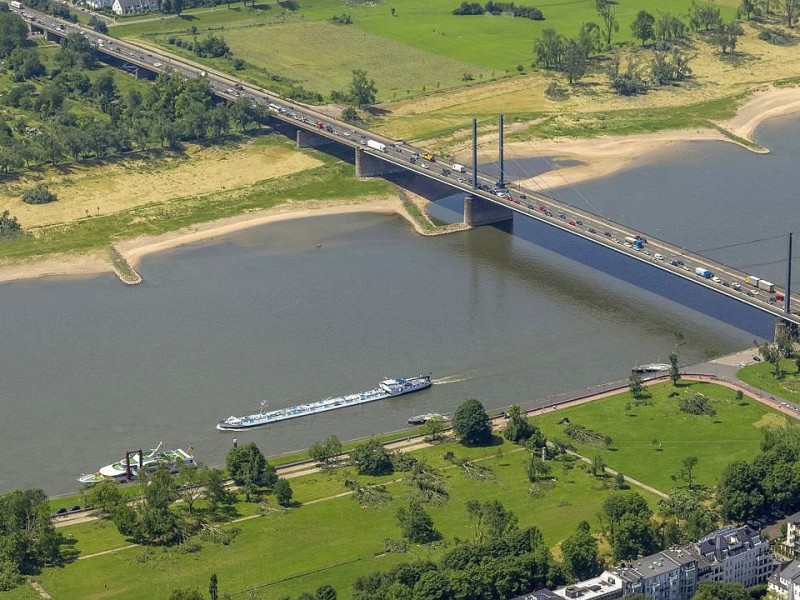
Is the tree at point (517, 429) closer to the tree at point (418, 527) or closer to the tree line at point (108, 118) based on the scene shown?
the tree at point (418, 527)

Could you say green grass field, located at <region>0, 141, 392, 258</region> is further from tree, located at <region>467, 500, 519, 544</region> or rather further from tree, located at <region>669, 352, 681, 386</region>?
tree, located at <region>467, 500, 519, 544</region>

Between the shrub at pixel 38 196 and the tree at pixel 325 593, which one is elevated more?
the shrub at pixel 38 196

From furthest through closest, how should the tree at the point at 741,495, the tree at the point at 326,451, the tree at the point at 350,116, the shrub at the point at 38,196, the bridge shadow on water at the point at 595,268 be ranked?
the tree at the point at 350,116
the shrub at the point at 38,196
the bridge shadow on water at the point at 595,268
the tree at the point at 326,451
the tree at the point at 741,495

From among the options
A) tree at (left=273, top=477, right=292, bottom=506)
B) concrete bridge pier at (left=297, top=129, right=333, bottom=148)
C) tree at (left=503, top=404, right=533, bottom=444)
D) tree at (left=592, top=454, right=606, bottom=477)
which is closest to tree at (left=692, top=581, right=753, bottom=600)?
tree at (left=592, top=454, right=606, bottom=477)

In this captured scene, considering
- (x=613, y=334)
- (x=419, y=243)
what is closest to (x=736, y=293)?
(x=613, y=334)

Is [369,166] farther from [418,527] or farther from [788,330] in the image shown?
[418,527]

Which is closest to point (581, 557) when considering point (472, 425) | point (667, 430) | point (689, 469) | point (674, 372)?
point (689, 469)

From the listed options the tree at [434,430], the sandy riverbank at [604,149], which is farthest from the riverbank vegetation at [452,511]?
the sandy riverbank at [604,149]
